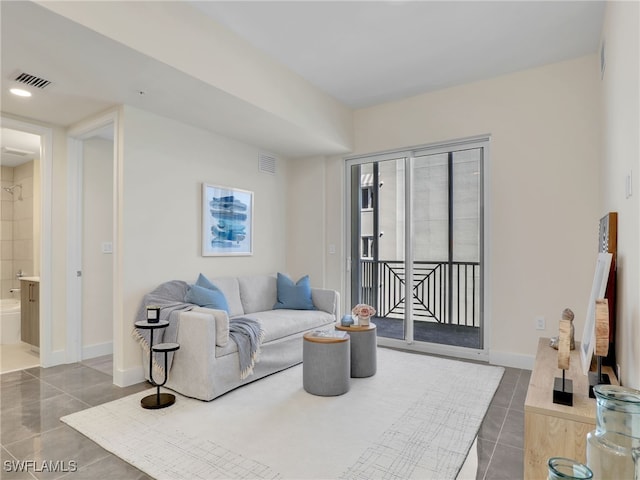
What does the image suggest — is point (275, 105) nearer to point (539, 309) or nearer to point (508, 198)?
point (508, 198)

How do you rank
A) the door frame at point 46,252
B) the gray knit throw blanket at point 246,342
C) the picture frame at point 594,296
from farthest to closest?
the door frame at point 46,252 → the gray knit throw blanket at point 246,342 → the picture frame at point 594,296

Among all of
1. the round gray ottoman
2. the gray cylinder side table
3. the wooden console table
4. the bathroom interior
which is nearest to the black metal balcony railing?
the gray cylinder side table

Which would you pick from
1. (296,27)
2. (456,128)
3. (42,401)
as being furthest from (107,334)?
(456,128)

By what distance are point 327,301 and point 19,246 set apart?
4.92 m

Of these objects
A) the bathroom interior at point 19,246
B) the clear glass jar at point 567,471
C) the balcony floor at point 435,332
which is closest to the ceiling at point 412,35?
the balcony floor at point 435,332

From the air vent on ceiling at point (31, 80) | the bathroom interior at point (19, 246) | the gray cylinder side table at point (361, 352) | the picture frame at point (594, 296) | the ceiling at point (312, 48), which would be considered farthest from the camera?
the bathroom interior at point (19, 246)

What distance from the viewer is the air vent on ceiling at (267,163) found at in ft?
16.0

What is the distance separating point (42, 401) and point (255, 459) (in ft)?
6.51

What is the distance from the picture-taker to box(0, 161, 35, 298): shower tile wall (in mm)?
5559

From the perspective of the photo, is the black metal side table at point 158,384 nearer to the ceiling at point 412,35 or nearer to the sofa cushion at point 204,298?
the sofa cushion at point 204,298

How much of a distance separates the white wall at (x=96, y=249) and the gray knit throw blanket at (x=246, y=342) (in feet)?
6.55

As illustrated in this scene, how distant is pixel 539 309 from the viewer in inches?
145

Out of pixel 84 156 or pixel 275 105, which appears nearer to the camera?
pixel 275 105

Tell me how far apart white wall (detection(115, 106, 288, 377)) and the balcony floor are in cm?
186
